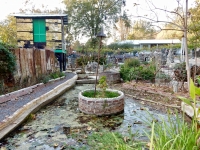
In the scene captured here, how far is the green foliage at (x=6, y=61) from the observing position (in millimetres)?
5612

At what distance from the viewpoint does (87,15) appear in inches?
1062

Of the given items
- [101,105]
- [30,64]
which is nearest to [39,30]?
[30,64]

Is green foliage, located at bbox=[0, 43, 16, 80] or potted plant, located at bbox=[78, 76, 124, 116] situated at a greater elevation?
green foliage, located at bbox=[0, 43, 16, 80]

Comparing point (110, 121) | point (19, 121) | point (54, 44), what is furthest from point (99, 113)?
point (54, 44)

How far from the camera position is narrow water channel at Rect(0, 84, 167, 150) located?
313cm

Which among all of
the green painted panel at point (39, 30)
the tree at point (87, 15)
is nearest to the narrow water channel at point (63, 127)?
the green painted panel at point (39, 30)

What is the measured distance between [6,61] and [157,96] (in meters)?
5.05

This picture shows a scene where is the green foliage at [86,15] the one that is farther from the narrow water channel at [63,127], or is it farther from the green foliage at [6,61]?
the narrow water channel at [63,127]

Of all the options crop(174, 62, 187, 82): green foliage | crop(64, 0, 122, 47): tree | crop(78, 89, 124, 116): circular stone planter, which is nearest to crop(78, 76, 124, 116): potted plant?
crop(78, 89, 124, 116): circular stone planter

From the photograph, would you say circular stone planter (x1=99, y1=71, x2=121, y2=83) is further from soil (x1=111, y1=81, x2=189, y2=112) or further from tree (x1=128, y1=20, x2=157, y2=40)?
tree (x1=128, y1=20, x2=157, y2=40)

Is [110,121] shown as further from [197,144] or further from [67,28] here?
[67,28]

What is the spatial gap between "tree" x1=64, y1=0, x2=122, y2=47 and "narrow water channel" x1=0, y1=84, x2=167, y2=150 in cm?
2171

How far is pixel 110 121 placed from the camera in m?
4.22

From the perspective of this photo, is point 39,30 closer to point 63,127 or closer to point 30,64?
point 30,64
